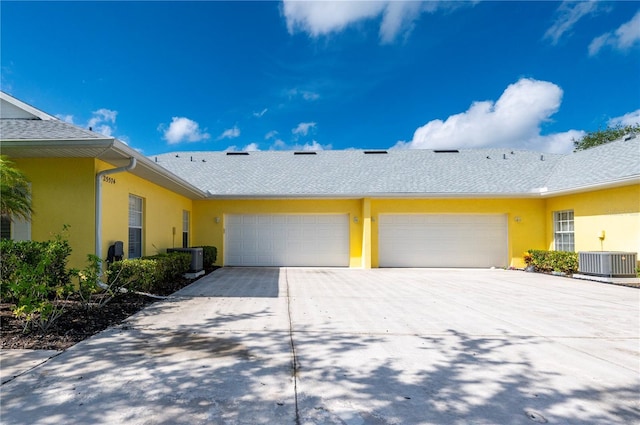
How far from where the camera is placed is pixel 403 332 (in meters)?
4.54

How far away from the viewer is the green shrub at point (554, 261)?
35.6ft

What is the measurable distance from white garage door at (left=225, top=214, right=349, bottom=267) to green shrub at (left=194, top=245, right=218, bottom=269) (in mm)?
542

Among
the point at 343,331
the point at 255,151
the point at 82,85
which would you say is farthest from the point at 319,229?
the point at 82,85

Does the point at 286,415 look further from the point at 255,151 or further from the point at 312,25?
the point at 255,151

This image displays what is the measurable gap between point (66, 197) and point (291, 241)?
7712 millimetres

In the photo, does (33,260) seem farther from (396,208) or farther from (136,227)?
(396,208)

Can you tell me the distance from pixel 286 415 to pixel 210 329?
8.19 feet

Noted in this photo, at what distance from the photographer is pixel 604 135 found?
27453mm

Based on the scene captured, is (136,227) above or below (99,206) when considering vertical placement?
below

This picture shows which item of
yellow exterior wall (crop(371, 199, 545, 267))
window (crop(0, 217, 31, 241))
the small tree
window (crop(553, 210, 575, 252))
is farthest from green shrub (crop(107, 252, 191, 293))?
the small tree

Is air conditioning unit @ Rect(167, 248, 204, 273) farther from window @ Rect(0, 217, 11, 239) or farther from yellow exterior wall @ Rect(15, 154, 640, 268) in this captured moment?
window @ Rect(0, 217, 11, 239)

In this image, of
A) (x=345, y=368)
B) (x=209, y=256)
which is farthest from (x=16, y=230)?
(x=345, y=368)

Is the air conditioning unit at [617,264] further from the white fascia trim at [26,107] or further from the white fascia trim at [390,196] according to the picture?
the white fascia trim at [26,107]

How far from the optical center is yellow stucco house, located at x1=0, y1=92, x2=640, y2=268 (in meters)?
10.2
